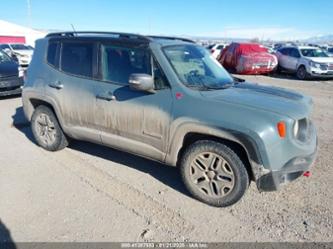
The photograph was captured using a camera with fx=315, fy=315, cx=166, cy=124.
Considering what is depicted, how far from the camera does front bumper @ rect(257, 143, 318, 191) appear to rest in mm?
3219

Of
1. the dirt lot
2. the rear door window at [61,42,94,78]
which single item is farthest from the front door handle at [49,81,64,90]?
the dirt lot

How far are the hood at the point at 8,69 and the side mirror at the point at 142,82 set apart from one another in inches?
287

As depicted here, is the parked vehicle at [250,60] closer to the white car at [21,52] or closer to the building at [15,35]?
the white car at [21,52]

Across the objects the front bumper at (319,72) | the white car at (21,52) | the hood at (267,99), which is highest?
the hood at (267,99)

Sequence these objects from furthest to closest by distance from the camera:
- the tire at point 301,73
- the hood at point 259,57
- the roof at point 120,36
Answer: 1. the hood at point 259,57
2. the tire at point 301,73
3. the roof at point 120,36

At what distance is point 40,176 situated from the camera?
4281 millimetres

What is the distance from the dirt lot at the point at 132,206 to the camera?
3094 millimetres

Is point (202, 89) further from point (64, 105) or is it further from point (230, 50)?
point (230, 50)

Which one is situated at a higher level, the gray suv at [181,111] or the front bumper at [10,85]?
the gray suv at [181,111]

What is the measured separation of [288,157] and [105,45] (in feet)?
8.84

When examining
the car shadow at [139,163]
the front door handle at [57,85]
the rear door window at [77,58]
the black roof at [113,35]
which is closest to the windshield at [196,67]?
the black roof at [113,35]

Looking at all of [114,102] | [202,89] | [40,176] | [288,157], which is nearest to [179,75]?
[202,89]

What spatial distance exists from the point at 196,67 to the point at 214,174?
143 cm

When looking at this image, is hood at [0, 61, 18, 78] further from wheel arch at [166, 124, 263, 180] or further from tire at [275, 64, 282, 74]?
tire at [275, 64, 282, 74]
